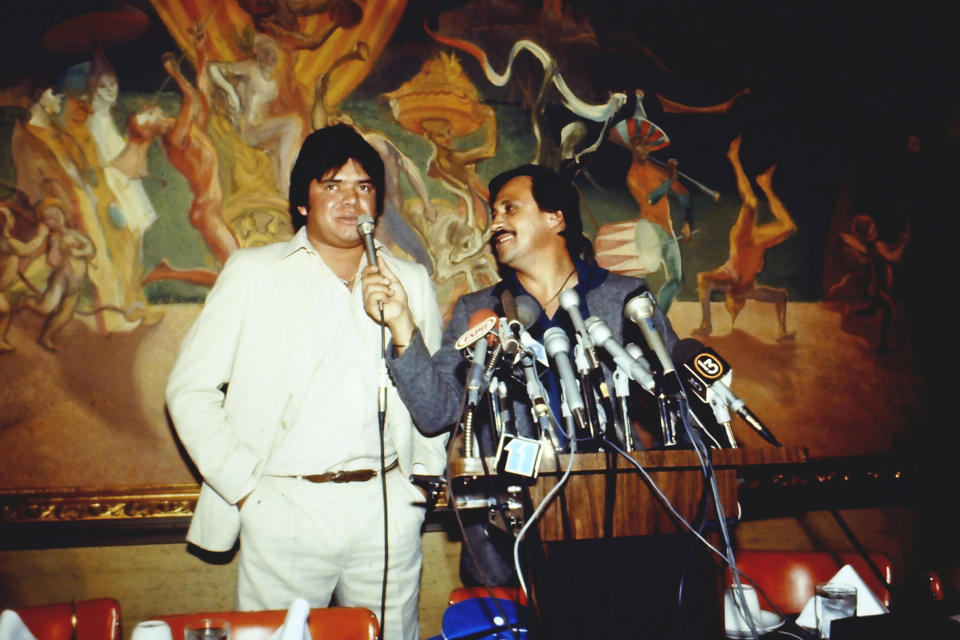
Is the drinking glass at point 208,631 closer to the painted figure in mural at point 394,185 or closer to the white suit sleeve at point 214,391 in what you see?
the white suit sleeve at point 214,391

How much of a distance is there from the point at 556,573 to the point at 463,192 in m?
2.09

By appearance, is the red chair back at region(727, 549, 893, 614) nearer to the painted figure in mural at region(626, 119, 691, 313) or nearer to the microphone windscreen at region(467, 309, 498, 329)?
the microphone windscreen at region(467, 309, 498, 329)

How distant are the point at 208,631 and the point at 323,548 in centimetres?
100

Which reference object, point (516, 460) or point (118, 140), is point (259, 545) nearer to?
point (516, 460)

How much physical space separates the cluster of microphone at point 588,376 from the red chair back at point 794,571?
0.75m

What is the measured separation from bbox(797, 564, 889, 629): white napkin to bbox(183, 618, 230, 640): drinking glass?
1.47 meters

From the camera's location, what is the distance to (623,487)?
1.59 metres

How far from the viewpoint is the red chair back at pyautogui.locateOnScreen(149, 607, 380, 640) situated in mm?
1716

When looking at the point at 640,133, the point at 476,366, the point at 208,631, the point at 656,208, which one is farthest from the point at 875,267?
the point at 208,631

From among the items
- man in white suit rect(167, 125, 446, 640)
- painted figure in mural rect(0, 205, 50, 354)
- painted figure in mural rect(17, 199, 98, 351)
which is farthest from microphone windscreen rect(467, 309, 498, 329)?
painted figure in mural rect(0, 205, 50, 354)

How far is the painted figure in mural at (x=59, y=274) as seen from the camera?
295 cm

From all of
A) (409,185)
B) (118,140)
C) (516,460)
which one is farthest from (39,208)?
(516,460)

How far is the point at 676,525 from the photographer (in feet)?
5.29

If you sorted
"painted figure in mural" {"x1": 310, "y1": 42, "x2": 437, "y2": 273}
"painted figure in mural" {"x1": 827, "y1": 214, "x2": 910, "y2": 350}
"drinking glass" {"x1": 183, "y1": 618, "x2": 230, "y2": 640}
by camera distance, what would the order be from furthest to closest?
1. "painted figure in mural" {"x1": 827, "y1": 214, "x2": 910, "y2": 350}
2. "painted figure in mural" {"x1": 310, "y1": 42, "x2": 437, "y2": 273}
3. "drinking glass" {"x1": 183, "y1": 618, "x2": 230, "y2": 640}
